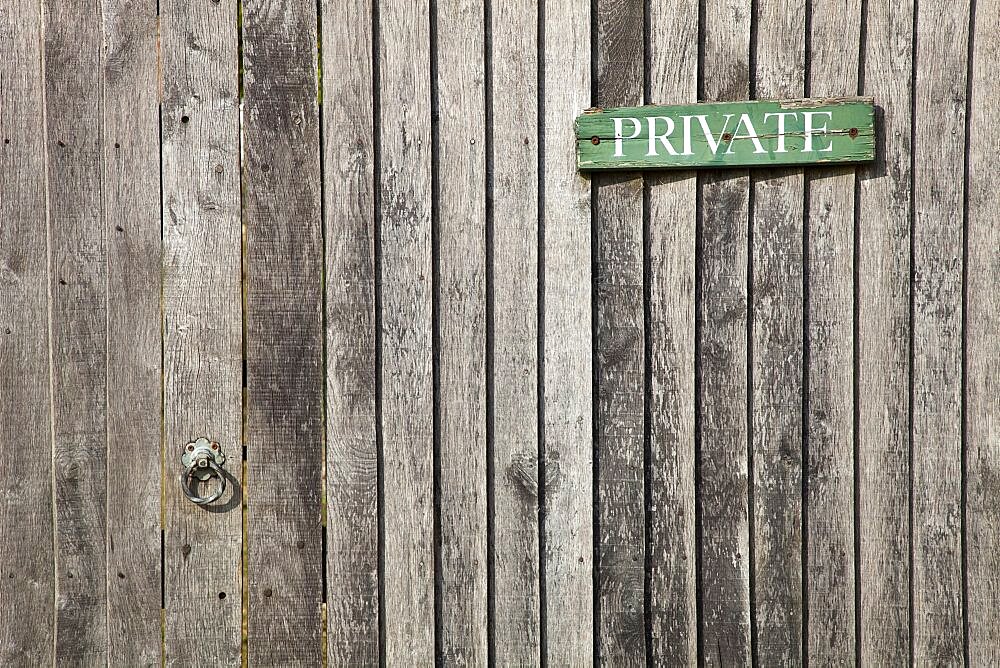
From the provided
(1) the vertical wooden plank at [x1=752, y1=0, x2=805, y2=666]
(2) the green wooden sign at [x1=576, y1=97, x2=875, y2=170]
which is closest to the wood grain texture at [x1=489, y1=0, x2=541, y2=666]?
(2) the green wooden sign at [x1=576, y1=97, x2=875, y2=170]

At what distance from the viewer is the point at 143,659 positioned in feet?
6.73

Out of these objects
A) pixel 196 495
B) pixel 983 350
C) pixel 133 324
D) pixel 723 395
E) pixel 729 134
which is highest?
pixel 729 134

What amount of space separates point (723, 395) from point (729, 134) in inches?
28.8

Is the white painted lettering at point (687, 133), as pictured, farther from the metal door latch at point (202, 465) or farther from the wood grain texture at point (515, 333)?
the metal door latch at point (202, 465)

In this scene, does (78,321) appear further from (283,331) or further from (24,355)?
(283,331)

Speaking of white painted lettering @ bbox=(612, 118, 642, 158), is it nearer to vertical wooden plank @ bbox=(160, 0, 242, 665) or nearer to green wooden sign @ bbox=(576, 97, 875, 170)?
green wooden sign @ bbox=(576, 97, 875, 170)

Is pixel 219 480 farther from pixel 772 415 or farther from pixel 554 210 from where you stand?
pixel 772 415

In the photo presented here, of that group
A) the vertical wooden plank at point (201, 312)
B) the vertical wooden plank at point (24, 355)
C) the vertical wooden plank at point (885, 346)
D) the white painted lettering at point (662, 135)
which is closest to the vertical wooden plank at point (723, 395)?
the white painted lettering at point (662, 135)

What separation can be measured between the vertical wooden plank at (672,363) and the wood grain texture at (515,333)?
13.3 inches

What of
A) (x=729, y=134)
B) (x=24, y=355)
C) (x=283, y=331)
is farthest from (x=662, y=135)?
(x=24, y=355)

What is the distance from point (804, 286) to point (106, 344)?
6.60ft

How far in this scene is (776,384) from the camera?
6.50 feet

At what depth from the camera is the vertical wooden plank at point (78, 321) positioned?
→ 2.00 meters

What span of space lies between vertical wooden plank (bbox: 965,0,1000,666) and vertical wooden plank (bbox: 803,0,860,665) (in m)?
0.33
